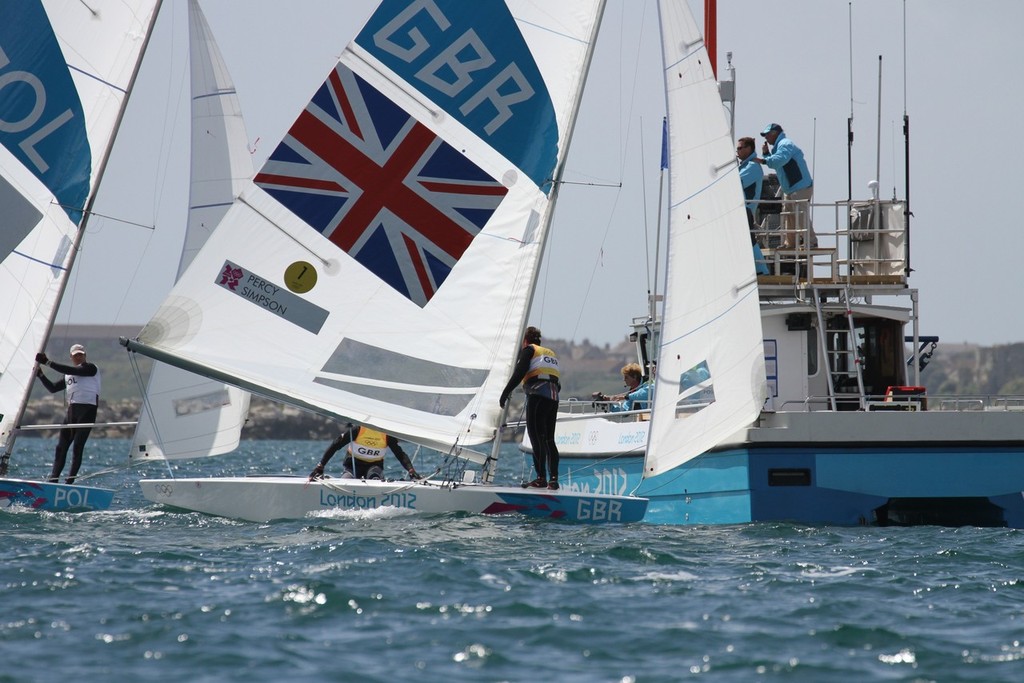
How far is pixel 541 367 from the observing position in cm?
1374

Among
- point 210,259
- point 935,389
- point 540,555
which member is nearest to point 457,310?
point 210,259

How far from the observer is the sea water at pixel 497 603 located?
25.1 feet

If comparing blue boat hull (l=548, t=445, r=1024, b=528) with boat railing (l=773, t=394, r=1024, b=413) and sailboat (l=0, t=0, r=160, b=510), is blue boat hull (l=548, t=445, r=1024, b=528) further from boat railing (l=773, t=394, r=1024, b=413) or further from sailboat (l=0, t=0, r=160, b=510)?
sailboat (l=0, t=0, r=160, b=510)

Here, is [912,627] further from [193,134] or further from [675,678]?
[193,134]

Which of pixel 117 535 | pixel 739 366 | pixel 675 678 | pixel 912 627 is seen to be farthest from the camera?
pixel 739 366

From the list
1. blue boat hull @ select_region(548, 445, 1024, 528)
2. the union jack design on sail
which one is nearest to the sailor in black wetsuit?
the union jack design on sail

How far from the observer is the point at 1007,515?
14.0 meters

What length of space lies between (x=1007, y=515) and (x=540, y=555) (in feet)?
18.5

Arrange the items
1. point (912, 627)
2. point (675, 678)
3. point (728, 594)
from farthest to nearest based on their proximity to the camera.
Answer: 1. point (728, 594)
2. point (912, 627)
3. point (675, 678)

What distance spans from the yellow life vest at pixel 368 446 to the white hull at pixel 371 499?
1891mm

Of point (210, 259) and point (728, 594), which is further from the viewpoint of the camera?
point (210, 259)

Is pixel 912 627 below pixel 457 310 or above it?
below

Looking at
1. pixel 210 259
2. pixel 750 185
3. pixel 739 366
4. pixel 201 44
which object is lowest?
pixel 739 366

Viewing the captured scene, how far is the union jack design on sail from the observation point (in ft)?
44.3
